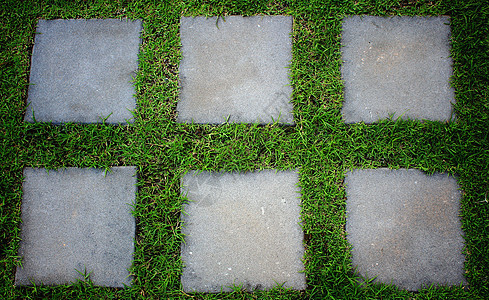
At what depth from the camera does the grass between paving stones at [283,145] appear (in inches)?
71.4

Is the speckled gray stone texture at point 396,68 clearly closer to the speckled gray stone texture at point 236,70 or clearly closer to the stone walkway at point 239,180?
the stone walkway at point 239,180

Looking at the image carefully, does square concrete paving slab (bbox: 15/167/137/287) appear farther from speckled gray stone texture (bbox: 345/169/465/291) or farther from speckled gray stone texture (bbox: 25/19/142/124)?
speckled gray stone texture (bbox: 345/169/465/291)

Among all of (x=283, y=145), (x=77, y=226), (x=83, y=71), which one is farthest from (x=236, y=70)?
(x=77, y=226)

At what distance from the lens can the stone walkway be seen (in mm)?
1810

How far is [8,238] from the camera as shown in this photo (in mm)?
1880

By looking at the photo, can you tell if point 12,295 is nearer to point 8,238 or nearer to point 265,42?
point 8,238

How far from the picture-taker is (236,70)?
6.46 ft

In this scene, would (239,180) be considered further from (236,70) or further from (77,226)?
(77,226)

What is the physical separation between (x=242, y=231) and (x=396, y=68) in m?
1.46

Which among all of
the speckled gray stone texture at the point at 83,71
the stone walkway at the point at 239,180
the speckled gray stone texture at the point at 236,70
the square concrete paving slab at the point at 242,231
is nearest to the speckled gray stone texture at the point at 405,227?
the stone walkway at the point at 239,180

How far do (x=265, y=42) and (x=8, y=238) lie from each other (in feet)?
6.82

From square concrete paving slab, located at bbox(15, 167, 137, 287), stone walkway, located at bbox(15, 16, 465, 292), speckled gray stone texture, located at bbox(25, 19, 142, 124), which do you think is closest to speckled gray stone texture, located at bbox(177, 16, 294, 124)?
stone walkway, located at bbox(15, 16, 465, 292)

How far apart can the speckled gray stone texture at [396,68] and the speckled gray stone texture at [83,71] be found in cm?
145

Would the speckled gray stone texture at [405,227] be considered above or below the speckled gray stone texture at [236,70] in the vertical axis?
below
